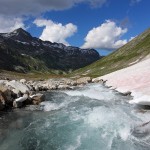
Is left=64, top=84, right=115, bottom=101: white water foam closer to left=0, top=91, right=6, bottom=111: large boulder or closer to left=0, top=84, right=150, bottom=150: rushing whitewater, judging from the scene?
left=0, top=84, right=150, bottom=150: rushing whitewater

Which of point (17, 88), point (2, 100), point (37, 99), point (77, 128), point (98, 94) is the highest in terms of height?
point (17, 88)

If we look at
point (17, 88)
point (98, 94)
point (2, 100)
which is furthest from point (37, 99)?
point (98, 94)

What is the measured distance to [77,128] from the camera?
109 feet

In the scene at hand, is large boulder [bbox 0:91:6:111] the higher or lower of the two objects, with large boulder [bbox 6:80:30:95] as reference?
lower

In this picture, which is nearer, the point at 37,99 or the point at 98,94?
the point at 37,99

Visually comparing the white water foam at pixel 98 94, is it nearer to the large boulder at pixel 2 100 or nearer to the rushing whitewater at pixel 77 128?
the rushing whitewater at pixel 77 128

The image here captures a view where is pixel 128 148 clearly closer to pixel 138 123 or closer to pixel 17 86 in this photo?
pixel 138 123

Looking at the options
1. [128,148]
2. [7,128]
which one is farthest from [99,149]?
[7,128]

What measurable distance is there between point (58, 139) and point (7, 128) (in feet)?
28.6

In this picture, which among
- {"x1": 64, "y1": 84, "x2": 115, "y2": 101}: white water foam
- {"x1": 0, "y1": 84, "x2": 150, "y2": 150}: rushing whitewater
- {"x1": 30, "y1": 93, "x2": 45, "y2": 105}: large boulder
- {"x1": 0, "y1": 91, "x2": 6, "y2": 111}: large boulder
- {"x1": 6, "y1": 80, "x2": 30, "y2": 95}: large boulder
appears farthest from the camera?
{"x1": 6, "y1": 80, "x2": 30, "y2": 95}: large boulder

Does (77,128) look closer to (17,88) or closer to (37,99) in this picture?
(37,99)

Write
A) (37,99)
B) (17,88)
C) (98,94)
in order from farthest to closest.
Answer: (17,88), (98,94), (37,99)

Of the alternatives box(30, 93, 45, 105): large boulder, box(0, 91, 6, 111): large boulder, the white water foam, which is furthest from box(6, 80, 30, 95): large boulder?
the white water foam

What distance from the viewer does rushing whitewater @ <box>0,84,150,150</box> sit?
27.4m
